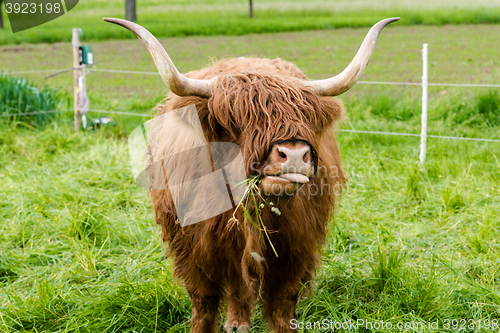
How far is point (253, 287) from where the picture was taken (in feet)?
7.49

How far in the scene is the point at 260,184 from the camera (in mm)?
1900

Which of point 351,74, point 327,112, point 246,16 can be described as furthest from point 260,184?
point 246,16

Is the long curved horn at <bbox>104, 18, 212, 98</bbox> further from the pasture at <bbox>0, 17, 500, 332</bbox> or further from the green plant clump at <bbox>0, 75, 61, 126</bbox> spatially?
the green plant clump at <bbox>0, 75, 61, 126</bbox>

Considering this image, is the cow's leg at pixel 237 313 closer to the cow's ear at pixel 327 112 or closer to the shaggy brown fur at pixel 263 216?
the shaggy brown fur at pixel 263 216

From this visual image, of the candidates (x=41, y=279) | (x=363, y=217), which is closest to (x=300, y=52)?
(x=363, y=217)

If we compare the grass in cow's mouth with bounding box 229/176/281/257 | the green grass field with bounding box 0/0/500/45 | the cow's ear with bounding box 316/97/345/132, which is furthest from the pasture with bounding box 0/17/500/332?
the green grass field with bounding box 0/0/500/45

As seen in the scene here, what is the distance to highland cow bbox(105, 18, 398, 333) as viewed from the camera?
1864 mm

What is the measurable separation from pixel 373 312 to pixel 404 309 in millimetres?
180

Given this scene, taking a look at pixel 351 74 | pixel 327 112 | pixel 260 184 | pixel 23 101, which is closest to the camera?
pixel 260 184

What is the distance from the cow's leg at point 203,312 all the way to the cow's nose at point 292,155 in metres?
1.17

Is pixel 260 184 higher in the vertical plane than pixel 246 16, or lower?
lower

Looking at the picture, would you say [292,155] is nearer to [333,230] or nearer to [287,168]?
[287,168]

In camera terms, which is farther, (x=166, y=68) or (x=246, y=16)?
(x=246, y=16)

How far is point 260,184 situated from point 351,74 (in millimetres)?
652
